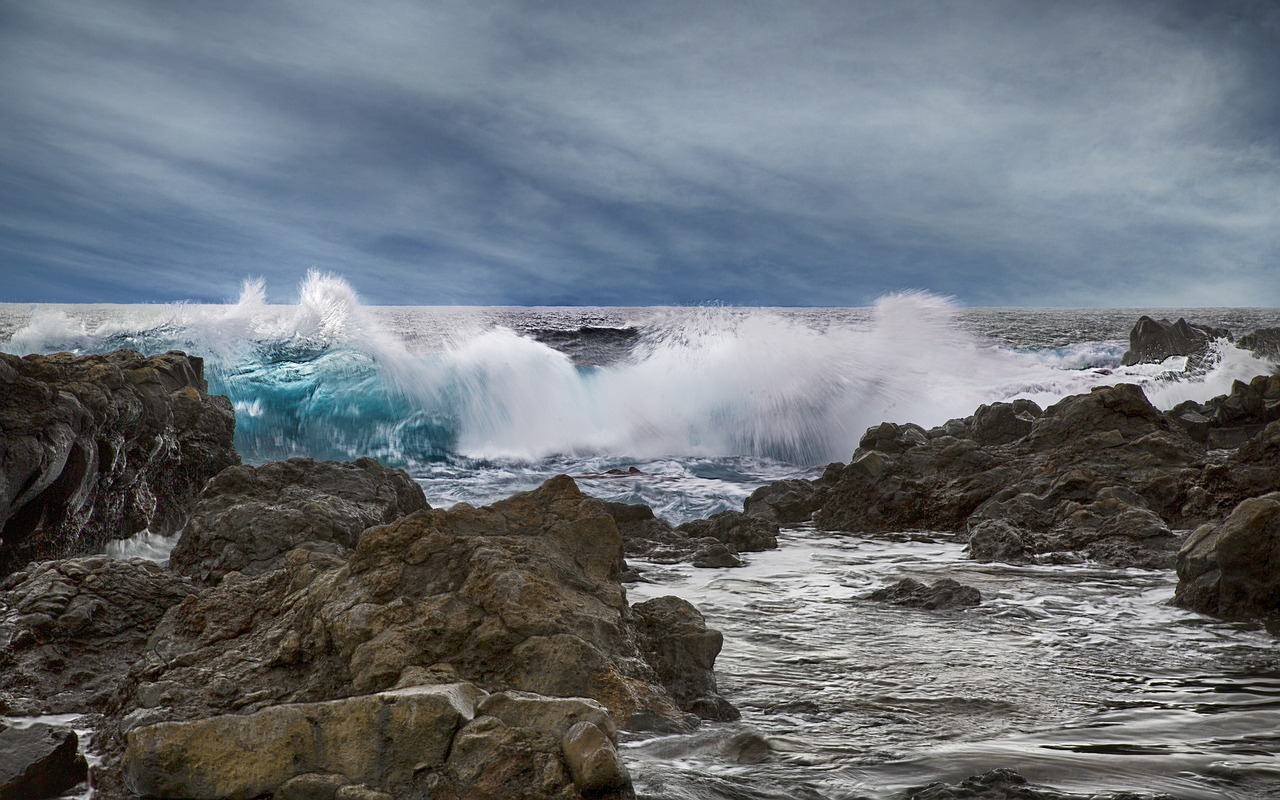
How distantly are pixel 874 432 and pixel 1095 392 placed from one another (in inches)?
83.4

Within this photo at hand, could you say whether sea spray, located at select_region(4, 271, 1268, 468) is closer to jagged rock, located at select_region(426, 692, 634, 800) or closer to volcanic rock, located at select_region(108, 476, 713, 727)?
volcanic rock, located at select_region(108, 476, 713, 727)

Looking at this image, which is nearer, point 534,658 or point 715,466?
point 534,658

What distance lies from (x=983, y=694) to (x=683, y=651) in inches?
38.7

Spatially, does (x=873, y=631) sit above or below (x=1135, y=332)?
below

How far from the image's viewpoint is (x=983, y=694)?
9.48 ft

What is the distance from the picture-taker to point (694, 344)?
18.4m

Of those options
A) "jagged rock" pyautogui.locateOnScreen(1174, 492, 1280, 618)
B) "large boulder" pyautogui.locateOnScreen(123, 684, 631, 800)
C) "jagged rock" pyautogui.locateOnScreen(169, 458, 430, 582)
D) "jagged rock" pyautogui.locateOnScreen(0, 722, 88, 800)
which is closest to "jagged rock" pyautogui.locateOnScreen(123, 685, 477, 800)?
"large boulder" pyautogui.locateOnScreen(123, 684, 631, 800)

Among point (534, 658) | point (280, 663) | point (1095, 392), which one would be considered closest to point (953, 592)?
point (534, 658)

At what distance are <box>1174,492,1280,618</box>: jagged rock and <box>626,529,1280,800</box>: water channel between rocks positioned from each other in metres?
0.16

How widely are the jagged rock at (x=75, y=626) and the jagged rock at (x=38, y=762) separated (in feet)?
1.45

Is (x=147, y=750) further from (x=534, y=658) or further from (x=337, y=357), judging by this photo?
(x=337, y=357)

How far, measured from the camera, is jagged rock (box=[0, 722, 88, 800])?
6.63 feet

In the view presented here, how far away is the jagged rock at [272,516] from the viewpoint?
4.38 meters

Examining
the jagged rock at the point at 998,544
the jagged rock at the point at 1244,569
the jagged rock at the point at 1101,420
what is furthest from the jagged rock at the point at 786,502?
the jagged rock at the point at 1244,569
